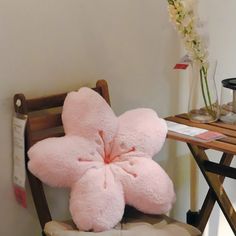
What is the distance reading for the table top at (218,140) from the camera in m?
1.53

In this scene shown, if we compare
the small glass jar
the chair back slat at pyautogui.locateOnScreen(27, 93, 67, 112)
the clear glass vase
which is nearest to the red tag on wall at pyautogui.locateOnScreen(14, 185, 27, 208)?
the chair back slat at pyautogui.locateOnScreen(27, 93, 67, 112)

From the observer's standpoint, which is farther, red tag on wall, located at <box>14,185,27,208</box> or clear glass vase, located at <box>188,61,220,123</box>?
clear glass vase, located at <box>188,61,220,123</box>

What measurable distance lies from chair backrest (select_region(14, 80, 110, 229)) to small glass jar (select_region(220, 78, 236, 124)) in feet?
2.08

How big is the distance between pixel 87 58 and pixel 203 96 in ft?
1.52

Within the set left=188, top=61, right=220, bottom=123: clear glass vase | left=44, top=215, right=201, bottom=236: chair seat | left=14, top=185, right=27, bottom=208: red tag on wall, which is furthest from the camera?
left=188, top=61, right=220, bottom=123: clear glass vase

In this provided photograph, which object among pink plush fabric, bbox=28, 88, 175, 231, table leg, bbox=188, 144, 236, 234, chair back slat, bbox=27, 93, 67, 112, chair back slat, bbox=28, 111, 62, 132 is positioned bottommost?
table leg, bbox=188, 144, 236, 234

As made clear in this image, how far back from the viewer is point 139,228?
4.84 feet

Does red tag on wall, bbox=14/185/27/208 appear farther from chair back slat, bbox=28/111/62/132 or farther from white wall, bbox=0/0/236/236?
chair back slat, bbox=28/111/62/132

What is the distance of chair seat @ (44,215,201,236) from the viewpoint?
1429mm

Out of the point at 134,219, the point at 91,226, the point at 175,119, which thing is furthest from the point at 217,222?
the point at 91,226

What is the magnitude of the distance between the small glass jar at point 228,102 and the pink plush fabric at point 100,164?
0.36 metres

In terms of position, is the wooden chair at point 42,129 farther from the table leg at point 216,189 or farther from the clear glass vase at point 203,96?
the clear glass vase at point 203,96

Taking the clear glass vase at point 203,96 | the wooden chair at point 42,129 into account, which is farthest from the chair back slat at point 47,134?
the clear glass vase at point 203,96

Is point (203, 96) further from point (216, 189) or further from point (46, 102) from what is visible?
point (46, 102)
